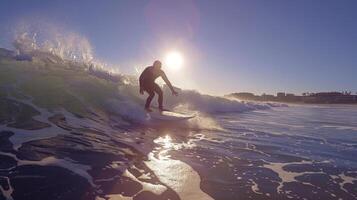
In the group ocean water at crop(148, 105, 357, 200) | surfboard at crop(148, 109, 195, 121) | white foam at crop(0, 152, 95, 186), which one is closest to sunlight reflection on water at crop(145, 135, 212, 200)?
ocean water at crop(148, 105, 357, 200)

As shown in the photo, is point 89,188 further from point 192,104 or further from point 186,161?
point 192,104

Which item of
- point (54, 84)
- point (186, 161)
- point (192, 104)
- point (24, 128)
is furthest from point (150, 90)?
point (192, 104)

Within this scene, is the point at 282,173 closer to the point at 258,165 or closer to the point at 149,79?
the point at 258,165

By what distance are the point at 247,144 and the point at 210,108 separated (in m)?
15.6

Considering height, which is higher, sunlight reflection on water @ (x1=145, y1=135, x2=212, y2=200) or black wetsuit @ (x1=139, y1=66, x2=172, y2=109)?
black wetsuit @ (x1=139, y1=66, x2=172, y2=109)

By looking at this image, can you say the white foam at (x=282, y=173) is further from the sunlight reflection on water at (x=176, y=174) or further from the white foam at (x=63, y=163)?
the white foam at (x=63, y=163)

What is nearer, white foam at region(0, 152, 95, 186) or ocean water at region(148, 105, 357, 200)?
ocean water at region(148, 105, 357, 200)

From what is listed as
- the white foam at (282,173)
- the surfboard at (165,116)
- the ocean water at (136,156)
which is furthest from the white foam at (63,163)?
the surfboard at (165,116)

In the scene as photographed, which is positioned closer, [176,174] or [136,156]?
[176,174]

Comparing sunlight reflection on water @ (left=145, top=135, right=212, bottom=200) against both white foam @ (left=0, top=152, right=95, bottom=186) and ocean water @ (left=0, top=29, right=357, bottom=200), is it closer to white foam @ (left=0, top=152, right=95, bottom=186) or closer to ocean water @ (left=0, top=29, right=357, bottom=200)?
ocean water @ (left=0, top=29, right=357, bottom=200)

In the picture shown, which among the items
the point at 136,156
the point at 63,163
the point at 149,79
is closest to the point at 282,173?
the point at 136,156

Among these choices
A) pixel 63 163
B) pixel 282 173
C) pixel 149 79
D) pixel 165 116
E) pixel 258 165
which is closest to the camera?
pixel 63 163

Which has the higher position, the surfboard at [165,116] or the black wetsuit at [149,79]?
the black wetsuit at [149,79]

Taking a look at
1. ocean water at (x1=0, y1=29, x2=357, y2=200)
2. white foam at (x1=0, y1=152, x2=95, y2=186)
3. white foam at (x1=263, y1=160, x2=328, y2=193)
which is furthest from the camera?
white foam at (x1=263, y1=160, x2=328, y2=193)
